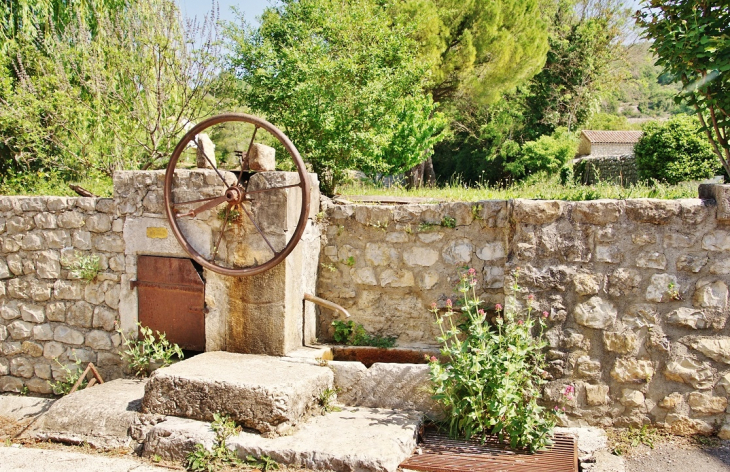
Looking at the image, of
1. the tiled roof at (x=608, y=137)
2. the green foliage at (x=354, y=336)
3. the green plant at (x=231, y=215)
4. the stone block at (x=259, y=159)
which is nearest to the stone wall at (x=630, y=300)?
the green foliage at (x=354, y=336)

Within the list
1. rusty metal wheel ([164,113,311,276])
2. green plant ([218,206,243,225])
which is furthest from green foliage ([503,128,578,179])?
green plant ([218,206,243,225])

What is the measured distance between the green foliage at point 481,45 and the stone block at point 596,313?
11161mm

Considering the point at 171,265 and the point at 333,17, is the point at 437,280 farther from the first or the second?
the point at 333,17

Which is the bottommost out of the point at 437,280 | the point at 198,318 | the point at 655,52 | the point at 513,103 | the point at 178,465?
the point at 178,465

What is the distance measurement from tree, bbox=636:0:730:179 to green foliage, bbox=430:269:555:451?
2.13 metres

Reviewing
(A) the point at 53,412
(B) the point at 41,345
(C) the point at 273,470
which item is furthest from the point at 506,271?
(B) the point at 41,345

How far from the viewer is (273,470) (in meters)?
3.50

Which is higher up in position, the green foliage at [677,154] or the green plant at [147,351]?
the green foliage at [677,154]

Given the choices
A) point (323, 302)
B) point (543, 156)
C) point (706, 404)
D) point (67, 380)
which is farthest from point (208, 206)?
point (543, 156)

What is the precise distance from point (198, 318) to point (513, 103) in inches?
871

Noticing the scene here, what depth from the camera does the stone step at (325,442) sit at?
134 inches

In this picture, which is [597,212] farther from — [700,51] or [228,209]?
[228,209]

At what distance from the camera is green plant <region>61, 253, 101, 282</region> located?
17.0 ft

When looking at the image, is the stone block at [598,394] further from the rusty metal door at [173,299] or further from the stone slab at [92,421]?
the stone slab at [92,421]
